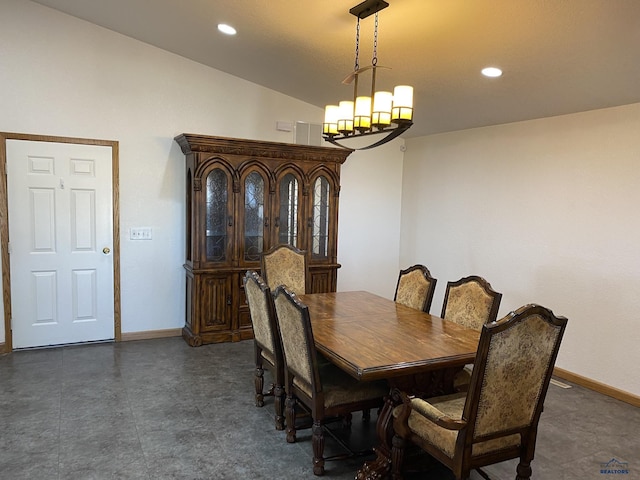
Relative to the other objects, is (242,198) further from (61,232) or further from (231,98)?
(61,232)

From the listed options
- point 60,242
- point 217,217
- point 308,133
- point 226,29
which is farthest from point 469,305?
point 60,242

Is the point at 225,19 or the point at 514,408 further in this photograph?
the point at 225,19

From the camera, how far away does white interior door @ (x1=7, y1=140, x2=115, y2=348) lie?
430 centimetres

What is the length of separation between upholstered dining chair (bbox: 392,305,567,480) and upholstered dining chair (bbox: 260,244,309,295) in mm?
2084

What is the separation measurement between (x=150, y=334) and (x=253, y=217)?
165 centimetres

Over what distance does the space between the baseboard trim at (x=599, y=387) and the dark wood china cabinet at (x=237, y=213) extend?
100 inches

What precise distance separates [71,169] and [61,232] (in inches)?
24.2

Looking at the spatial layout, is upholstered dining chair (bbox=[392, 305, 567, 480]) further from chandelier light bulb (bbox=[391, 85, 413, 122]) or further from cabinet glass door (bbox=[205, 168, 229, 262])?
cabinet glass door (bbox=[205, 168, 229, 262])

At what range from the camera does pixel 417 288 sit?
3.58m

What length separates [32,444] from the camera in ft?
9.05

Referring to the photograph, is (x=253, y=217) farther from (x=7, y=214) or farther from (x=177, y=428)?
(x=177, y=428)

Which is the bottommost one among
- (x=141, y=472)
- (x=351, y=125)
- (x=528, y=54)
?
(x=141, y=472)

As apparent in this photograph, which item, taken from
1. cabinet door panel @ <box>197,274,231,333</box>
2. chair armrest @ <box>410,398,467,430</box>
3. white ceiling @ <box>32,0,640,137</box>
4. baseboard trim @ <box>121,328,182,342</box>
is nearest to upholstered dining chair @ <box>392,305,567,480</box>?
chair armrest @ <box>410,398,467,430</box>

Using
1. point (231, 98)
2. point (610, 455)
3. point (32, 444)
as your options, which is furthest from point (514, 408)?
point (231, 98)
